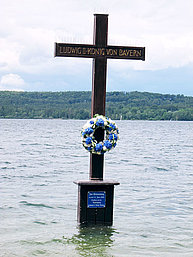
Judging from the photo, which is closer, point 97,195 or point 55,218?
point 97,195

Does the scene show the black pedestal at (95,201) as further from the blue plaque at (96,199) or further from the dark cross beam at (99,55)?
the dark cross beam at (99,55)

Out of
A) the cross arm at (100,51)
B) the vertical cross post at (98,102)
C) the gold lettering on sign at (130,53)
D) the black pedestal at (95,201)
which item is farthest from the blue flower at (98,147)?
the gold lettering on sign at (130,53)

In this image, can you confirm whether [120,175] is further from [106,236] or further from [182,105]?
[182,105]

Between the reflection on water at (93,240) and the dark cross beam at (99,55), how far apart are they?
109 centimetres

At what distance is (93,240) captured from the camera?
34.3ft

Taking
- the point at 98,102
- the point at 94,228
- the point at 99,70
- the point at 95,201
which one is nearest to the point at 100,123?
the point at 98,102

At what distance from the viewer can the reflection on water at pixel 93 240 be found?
9844 millimetres

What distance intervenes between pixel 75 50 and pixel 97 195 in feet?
9.53

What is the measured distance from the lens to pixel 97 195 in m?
10.6

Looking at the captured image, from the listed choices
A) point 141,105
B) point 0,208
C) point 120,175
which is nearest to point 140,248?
point 0,208

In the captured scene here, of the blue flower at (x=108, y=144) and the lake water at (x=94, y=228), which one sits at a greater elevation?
the blue flower at (x=108, y=144)

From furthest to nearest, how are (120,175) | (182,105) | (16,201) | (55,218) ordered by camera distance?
(182,105)
(120,175)
(16,201)
(55,218)

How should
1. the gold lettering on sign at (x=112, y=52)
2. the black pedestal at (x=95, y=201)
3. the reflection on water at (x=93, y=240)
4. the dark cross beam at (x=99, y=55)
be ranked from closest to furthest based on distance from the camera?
the reflection on water at (x=93, y=240), the black pedestal at (x=95, y=201), the dark cross beam at (x=99, y=55), the gold lettering on sign at (x=112, y=52)

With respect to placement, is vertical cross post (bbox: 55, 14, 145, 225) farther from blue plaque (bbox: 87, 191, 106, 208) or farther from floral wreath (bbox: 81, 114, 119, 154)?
floral wreath (bbox: 81, 114, 119, 154)
